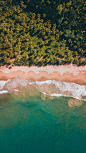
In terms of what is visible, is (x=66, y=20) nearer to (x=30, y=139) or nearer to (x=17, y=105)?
(x=17, y=105)

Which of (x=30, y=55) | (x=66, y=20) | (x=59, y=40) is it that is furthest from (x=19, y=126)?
(x=66, y=20)

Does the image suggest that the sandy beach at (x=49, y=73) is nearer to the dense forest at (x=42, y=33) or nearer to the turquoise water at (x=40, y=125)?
the dense forest at (x=42, y=33)

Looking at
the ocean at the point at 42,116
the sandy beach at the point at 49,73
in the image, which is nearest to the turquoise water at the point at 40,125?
the ocean at the point at 42,116

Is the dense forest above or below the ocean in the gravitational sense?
above

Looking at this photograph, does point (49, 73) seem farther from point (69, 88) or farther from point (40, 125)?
point (40, 125)

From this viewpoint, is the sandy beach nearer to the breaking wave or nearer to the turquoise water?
the breaking wave

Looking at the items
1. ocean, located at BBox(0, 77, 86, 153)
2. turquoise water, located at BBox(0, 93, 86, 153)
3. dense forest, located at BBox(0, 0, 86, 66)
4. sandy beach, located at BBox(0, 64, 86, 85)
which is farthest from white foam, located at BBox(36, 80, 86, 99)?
dense forest, located at BBox(0, 0, 86, 66)
